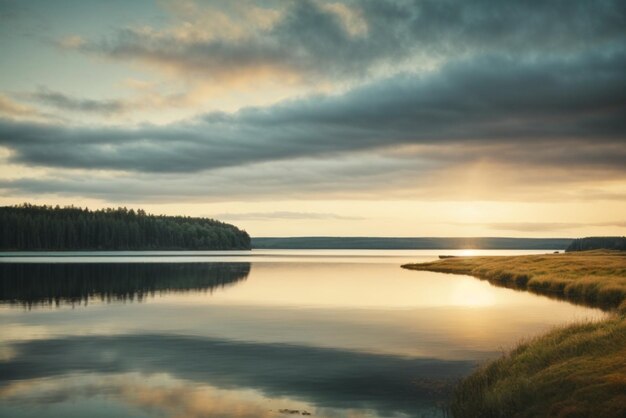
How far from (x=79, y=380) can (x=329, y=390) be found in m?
11.5

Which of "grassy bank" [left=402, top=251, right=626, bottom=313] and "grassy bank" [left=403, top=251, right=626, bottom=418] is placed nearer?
"grassy bank" [left=403, top=251, right=626, bottom=418]

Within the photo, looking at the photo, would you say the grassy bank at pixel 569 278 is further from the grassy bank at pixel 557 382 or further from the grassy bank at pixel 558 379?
the grassy bank at pixel 557 382

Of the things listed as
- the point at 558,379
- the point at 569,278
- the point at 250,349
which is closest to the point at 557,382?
the point at 558,379

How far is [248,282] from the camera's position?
100750mm

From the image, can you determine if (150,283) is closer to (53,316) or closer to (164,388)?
(53,316)

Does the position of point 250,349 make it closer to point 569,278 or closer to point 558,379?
point 558,379

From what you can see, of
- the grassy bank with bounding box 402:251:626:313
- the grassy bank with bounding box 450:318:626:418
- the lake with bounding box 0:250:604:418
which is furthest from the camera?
the grassy bank with bounding box 402:251:626:313

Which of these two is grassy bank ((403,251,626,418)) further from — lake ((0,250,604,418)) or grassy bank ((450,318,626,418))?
lake ((0,250,604,418))

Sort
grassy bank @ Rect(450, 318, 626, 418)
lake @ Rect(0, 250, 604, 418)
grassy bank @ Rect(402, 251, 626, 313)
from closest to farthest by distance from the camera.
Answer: grassy bank @ Rect(450, 318, 626, 418)
lake @ Rect(0, 250, 604, 418)
grassy bank @ Rect(402, 251, 626, 313)

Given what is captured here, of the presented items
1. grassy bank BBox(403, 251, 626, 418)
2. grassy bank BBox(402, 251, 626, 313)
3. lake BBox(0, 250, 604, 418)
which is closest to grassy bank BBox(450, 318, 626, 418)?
grassy bank BBox(403, 251, 626, 418)

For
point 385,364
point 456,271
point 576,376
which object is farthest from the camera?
point 456,271

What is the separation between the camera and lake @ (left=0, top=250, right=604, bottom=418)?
24.9 m

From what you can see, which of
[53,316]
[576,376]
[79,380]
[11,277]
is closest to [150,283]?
[11,277]

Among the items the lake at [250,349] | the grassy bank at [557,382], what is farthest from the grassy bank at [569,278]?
the grassy bank at [557,382]
